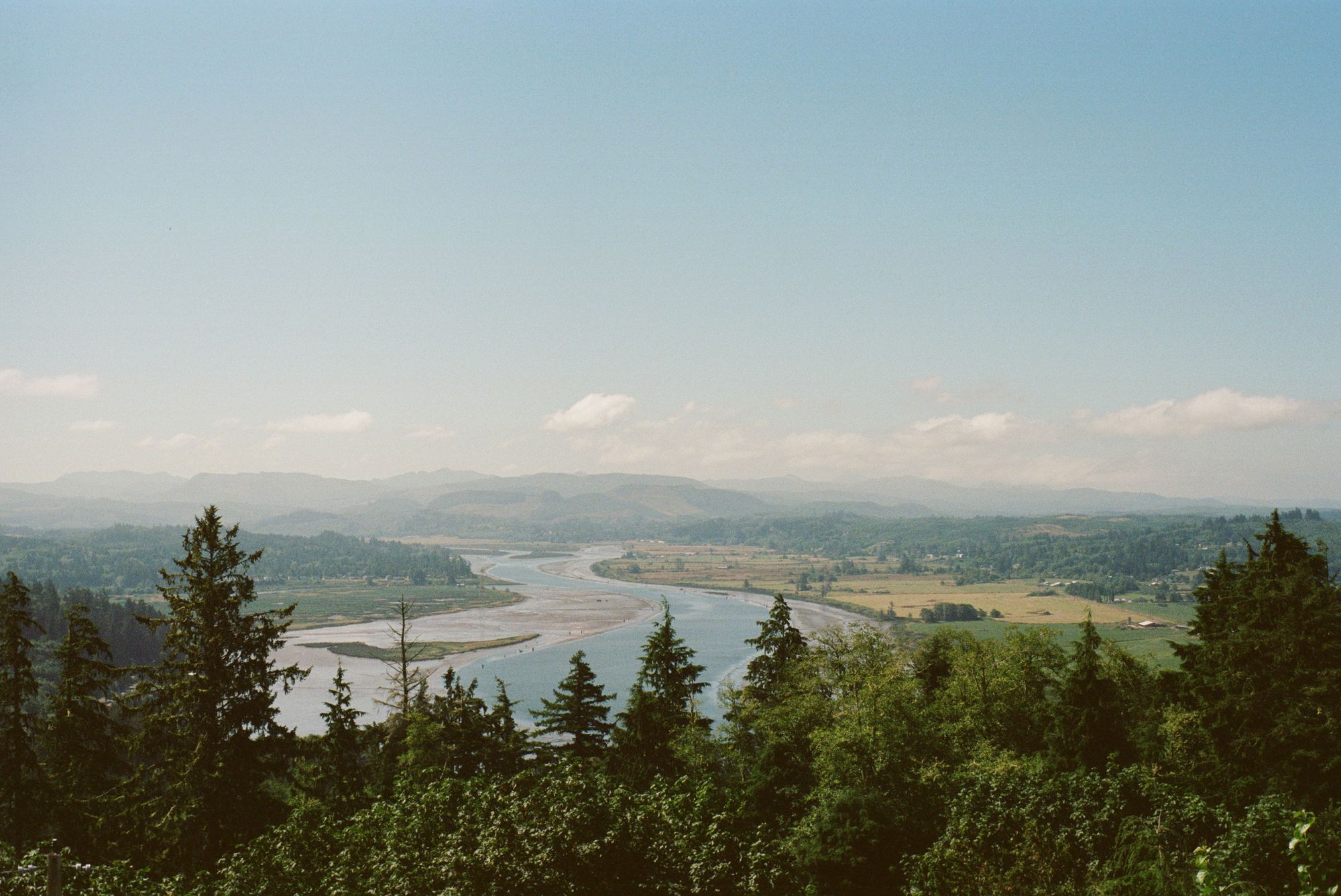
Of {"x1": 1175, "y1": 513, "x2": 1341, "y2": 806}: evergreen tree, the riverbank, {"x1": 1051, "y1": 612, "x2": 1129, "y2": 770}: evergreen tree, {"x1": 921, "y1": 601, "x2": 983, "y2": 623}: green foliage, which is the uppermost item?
{"x1": 1175, "y1": 513, "x2": 1341, "y2": 806}: evergreen tree

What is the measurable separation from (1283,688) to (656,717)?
19.3 meters

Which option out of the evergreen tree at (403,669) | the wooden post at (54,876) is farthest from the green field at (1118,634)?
the wooden post at (54,876)

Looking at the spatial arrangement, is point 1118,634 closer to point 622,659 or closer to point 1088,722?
point 622,659

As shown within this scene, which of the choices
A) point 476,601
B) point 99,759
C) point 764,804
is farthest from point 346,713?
point 476,601

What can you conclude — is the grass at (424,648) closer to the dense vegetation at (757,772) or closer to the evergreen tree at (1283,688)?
the dense vegetation at (757,772)

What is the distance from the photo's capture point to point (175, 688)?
1862 cm

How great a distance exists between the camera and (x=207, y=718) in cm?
1897

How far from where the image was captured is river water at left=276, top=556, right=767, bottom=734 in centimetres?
7556

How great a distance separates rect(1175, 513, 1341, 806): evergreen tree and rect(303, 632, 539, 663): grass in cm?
9142

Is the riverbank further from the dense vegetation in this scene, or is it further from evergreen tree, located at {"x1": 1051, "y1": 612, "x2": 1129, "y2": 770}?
evergreen tree, located at {"x1": 1051, "y1": 612, "x2": 1129, "y2": 770}

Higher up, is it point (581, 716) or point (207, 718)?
point (207, 718)

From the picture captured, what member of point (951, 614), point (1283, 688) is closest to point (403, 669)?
point (1283, 688)

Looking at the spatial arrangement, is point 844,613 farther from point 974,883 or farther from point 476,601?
point 974,883

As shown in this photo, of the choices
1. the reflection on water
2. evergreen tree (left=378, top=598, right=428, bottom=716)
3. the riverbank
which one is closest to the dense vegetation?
evergreen tree (left=378, top=598, right=428, bottom=716)
